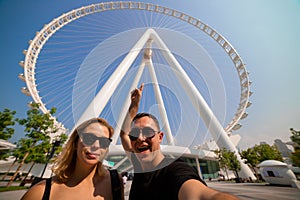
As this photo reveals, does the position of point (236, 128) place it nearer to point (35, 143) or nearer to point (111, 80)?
point (111, 80)

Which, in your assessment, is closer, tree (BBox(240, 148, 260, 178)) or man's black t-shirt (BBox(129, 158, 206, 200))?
man's black t-shirt (BBox(129, 158, 206, 200))

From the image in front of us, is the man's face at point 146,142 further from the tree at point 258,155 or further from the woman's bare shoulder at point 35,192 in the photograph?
the tree at point 258,155

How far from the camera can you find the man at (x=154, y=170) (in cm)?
104

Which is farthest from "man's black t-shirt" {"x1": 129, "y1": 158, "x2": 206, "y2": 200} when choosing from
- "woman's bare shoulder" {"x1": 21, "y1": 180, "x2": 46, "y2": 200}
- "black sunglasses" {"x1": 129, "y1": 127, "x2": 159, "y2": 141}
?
"woman's bare shoulder" {"x1": 21, "y1": 180, "x2": 46, "y2": 200}

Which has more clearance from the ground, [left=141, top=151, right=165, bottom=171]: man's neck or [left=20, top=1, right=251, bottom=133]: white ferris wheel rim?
[left=20, top=1, right=251, bottom=133]: white ferris wheel rim

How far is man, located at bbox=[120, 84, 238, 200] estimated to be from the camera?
3.42ft

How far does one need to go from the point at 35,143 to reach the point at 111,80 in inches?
405

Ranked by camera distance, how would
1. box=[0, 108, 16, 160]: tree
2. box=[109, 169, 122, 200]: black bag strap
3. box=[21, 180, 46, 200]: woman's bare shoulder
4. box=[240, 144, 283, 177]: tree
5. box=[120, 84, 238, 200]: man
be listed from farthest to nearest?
box=[240, 144, 283, 177]: tree
box=[0, 108, 16, 160]: tree
box=[109, 169, 122, 200]: black bag strap
box=[21, 180, 46, 200]: woman's bare shoulder
box=[120, 84, 238, 200]: man

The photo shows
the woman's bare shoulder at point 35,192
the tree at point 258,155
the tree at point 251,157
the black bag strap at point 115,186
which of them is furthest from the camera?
the tree at point 251,157

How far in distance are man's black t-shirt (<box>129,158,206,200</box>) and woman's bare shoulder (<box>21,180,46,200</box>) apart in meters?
0.75

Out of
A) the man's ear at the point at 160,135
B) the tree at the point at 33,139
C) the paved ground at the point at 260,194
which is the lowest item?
the paved ground at the point at 260,194

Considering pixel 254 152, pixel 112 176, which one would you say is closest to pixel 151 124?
pixel 112 176

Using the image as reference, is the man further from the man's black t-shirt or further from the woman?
the woman

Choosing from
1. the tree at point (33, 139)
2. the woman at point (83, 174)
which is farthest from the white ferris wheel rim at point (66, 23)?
the woman at point (83, 174)
